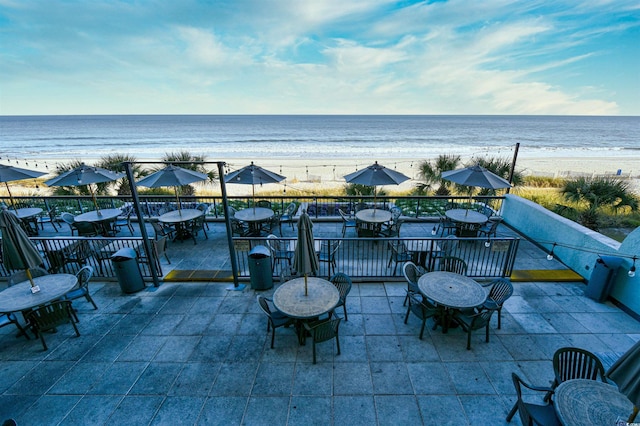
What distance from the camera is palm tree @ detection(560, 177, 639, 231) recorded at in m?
9.20

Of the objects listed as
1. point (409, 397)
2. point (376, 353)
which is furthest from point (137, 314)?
point (409, 397)

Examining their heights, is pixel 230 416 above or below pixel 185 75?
below

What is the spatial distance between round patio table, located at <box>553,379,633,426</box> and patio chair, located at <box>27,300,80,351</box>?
7.54m

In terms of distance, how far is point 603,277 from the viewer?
566 centimetres

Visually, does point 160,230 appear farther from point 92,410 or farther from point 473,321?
point 473,321

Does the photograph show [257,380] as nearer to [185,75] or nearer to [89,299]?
[89,299]

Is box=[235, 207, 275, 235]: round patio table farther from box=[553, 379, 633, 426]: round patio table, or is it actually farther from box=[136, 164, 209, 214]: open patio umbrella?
box=[553, 379, 633, 426]: round patio table

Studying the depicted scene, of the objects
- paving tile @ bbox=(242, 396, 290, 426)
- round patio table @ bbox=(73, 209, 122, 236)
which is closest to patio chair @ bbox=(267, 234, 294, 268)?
paving tile @ bbox=(242, 396, 290, 426)

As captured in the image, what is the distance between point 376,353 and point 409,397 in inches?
34.0

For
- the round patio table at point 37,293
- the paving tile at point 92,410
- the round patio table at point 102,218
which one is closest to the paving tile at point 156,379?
the paving tile at point 92,410

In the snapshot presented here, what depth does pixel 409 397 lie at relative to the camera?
3.81 meters

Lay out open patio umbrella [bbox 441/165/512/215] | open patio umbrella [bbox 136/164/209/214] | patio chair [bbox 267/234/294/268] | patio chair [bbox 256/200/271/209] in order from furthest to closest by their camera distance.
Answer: patio chair [bbox 256/200/271/209]
open patio umbrella [bbox 136/164/209/214]
open patio umbrella [bbox 441/165/512/215]
patio chair [bbox 267/234/294/268]

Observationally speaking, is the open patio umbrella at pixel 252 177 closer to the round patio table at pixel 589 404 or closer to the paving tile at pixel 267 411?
the paving tile at pixel 267 411

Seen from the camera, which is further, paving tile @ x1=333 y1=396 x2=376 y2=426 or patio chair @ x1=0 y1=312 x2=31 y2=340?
patio chair @ x1=0 y1=312 x2=31 y2=340
